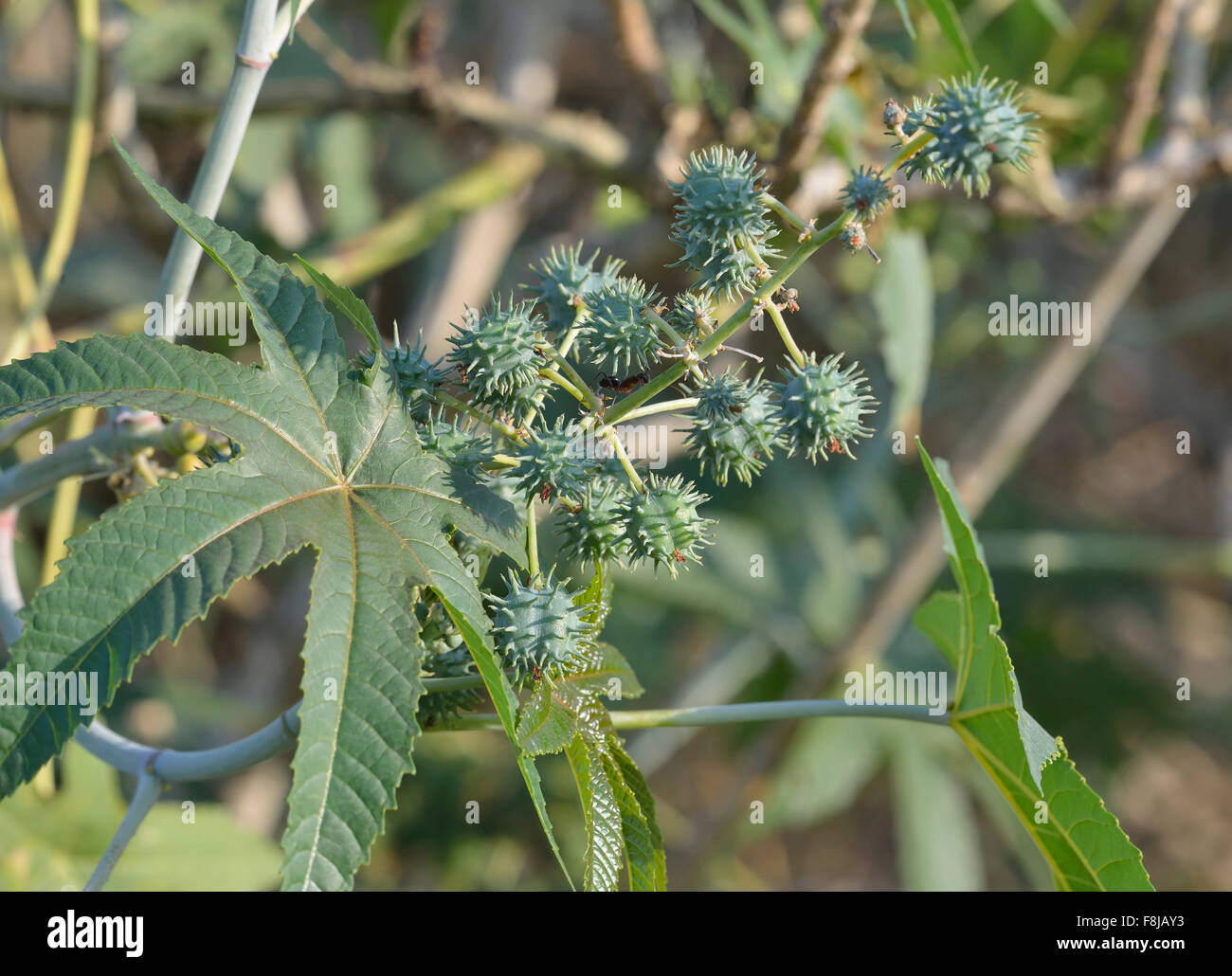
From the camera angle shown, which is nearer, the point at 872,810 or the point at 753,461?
the point at 753,461

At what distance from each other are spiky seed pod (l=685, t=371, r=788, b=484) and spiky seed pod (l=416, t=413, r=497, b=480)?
22 cm

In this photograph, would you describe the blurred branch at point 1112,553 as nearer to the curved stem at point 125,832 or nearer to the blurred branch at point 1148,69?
the blurred branch at point 1148,69

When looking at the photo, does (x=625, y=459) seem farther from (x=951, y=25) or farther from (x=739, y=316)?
(x=951, y=25)

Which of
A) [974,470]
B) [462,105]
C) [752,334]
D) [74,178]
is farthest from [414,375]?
Result: [752,334]

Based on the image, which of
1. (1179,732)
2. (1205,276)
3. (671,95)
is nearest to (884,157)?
(671,95)

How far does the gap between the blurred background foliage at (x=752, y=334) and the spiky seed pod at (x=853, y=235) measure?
2.25ft

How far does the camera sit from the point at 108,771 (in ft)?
6.63

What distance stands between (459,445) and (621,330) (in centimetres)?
21

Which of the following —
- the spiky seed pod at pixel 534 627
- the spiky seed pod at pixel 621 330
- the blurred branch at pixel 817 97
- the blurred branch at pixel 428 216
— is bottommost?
the spiky seed pod at pixel 534 627

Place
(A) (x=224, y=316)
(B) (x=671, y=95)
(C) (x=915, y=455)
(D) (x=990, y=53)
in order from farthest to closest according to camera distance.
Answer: (C) (x=915, y=455), (D) (x=990, y=53), (B) (x=671, y=95), (A) (x=224, y=316)

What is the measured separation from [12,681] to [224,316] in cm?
147

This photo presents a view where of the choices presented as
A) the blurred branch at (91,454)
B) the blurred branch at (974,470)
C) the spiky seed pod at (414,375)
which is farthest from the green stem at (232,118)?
the blurred branch at (974,470)

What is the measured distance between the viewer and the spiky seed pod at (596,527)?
1.06 metres
